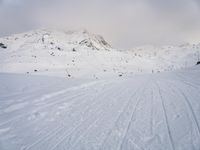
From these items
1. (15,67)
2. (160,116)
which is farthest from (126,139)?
(15,67)

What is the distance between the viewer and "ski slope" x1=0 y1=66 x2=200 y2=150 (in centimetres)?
420

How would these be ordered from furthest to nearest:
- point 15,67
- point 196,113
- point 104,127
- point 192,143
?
point 15,67 → point 196,113 → point 104,127 → point 192,143

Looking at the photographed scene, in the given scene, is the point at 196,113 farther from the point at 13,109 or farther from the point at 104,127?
the point at 13,109

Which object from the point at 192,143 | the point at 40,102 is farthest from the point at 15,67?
the point at 192,143

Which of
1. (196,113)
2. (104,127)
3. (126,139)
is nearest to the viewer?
(126,139)

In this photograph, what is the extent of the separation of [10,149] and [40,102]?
133 inches

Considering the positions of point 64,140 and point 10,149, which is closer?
point 10,149

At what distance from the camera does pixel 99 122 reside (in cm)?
543

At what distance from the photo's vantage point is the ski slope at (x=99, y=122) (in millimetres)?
4199

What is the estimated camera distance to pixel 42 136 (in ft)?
15.3

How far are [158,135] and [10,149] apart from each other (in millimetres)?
2936

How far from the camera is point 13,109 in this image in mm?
6453

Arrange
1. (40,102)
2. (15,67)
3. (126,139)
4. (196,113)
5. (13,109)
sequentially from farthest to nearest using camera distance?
(15,67), (40,102), (13,109), (196,113), (126,139)

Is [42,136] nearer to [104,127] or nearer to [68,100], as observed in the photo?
[104,127]
